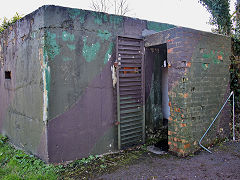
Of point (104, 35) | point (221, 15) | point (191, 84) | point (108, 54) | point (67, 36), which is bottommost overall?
point (191, 84)

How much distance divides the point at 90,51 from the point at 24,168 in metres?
2.60

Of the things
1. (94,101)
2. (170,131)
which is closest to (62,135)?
(94,101)

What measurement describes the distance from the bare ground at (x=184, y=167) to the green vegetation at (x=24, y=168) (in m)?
0.87

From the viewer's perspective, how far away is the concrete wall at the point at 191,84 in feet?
13.2

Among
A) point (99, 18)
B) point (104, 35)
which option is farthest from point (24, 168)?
point (99, 18)

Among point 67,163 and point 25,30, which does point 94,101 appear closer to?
point 67,163

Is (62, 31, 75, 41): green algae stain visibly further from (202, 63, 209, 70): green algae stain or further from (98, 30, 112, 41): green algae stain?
(202, 63, 209, 70): green algae stain

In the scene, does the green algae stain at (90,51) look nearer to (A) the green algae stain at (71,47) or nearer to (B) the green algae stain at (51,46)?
(A) the green algae stain at (71,47)

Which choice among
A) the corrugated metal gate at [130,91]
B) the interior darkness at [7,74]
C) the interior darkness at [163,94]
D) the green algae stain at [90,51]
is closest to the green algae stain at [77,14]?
the green algae stain at [90,51]

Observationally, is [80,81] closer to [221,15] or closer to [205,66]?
[205,66]

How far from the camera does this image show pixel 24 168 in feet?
12.1

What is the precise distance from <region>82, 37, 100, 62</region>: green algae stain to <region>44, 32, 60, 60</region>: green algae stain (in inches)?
21.6

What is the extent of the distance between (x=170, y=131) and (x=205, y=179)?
1251mm

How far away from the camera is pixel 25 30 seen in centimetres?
432
